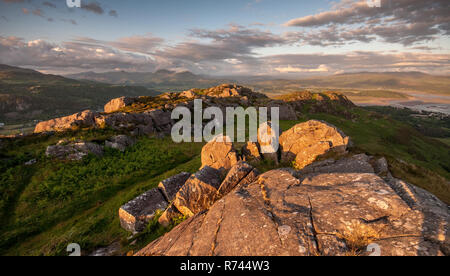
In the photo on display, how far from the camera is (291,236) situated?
7.57 m

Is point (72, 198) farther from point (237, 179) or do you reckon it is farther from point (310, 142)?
point (310, 142)

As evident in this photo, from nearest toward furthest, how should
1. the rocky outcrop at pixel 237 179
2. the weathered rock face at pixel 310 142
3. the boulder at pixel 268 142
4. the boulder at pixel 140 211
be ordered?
the rocky outcrop at pixel 237 179, the boulder at pixel 140 211, the weathered rock face at pixel 310 142, the boulder at pixel 268 142

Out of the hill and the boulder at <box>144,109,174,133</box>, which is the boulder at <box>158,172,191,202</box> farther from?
the boulder at <box>144,109,174,133</box>

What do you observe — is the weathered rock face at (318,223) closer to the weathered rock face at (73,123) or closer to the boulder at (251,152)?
the boulder at (251,152)

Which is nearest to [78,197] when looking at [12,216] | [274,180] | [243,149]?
[12,216]

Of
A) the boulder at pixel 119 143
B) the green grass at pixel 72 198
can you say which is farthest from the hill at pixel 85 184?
the boulder at pixel 119 143

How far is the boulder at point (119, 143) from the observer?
31141mm

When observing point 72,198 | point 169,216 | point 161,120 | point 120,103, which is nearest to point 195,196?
point 169,216

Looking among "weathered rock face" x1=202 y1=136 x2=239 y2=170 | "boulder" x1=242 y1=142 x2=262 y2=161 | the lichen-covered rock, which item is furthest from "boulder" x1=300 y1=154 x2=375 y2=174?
"weathered rock face" x1=202 y1=136 x2=239 y2=170

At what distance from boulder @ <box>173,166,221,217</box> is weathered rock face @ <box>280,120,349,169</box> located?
387 inches

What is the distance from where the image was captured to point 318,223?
8.02 metres

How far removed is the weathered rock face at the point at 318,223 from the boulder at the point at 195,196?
2359 millimetres

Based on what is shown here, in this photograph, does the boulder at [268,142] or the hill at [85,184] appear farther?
the boulder at [268,142]

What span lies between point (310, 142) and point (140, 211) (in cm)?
1754
